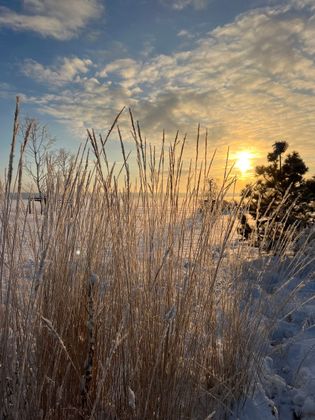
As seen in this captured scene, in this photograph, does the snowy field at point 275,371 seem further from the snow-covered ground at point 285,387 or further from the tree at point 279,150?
the tree at point 279,150

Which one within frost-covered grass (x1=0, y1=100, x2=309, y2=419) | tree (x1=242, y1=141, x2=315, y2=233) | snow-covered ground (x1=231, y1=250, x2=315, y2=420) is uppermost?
tree (x1=242, y1=141, x2=315, y2=233)

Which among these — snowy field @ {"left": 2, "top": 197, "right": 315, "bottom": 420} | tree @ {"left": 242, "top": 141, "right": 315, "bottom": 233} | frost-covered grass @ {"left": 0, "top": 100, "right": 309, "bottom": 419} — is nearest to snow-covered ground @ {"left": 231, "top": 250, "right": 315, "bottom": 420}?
snowy field @ {"left": 2, "top": 197, "right": 315, "bottom": 420}

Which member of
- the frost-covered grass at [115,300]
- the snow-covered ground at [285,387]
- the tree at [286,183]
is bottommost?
the snow-covered ground at [285,387]

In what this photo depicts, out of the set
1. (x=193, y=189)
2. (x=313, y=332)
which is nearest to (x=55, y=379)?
(x=193, y=189)

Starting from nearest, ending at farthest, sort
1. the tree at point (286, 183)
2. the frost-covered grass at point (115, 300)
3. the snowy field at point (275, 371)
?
the frost-covered grass at point (115, 300), the snowy field at point (275, 371), the tree at point (286, 183)

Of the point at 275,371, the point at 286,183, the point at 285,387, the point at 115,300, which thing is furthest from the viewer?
the point at 286,183

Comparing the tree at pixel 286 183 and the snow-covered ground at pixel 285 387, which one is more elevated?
the tree at pixel 286 183

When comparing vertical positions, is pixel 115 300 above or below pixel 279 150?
below

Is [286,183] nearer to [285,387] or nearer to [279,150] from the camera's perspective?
[279,150]

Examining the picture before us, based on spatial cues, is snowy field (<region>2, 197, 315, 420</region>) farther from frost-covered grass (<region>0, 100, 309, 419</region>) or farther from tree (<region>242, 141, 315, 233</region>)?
tree (<region>242, 141, 315, 233</region>)

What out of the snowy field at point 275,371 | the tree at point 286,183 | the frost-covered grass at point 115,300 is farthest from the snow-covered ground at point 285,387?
the tree at point 286,183

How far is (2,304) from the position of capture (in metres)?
1.45

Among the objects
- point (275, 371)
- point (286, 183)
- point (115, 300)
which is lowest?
point (275, 371)

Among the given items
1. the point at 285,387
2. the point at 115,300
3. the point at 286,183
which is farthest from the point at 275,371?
the point at 286,183
